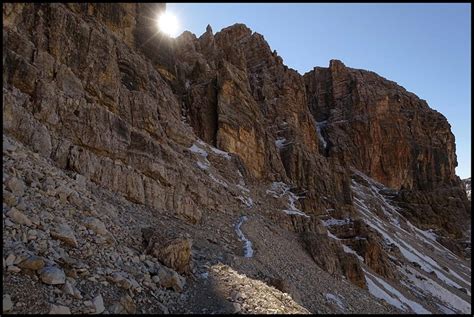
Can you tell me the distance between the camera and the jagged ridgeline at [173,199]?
13.4 m

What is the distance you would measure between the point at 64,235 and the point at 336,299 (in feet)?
69.6

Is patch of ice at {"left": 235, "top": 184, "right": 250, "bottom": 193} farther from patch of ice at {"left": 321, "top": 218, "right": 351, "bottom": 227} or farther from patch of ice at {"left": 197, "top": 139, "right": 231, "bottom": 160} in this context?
patch of ice at {"left": 321, "top": 218, "right": 351, "bottom": 227}

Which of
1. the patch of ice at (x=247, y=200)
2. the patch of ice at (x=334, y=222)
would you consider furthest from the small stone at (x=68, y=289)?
the patch of ice at (x=334, y=222)

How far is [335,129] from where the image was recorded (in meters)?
132

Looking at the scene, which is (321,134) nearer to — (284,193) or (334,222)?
(334,222)

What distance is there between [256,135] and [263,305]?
179ft

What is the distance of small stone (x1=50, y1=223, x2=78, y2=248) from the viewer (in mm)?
13188

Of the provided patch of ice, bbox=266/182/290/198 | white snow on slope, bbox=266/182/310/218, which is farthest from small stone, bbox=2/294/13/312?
patch of ice, bbox=266/182/290/198

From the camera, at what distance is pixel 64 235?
13.3 metres

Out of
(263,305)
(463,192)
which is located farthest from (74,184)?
(463,192)

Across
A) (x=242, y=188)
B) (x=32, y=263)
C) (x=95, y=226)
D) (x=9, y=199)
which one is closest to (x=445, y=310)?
(x=242, y=188)

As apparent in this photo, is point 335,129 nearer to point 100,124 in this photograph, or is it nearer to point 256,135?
point 256,135

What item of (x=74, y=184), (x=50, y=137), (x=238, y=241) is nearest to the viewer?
(x=74, y=184)

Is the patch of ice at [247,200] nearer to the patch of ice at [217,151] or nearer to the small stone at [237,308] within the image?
the patch of ice at [217,151]
